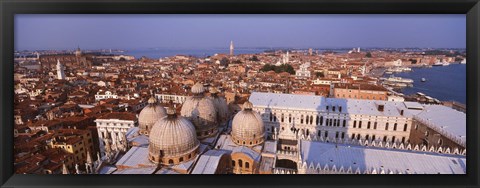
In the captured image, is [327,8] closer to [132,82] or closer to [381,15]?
[381,15]

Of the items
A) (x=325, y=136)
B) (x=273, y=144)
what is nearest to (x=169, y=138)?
(x=273, y=144)

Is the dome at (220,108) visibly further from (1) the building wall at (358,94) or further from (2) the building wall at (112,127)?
(1) the building wall at (358,94)

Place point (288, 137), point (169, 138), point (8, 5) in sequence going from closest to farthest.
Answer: point (8, 5), point (169, 138), point (288, 137)

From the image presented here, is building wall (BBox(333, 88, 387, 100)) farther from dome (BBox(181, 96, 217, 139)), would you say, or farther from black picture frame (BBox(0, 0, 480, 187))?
black picture frame (BBox(0, 0, 480, 187))

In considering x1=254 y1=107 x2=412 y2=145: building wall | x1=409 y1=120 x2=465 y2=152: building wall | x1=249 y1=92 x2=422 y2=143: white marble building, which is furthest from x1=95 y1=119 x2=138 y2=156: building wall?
x1=409 y1=120 x2=465 y2=152: building wall

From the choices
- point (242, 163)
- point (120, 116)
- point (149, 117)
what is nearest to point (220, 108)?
point (149, 117)

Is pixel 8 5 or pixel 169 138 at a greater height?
pixel 8 5
